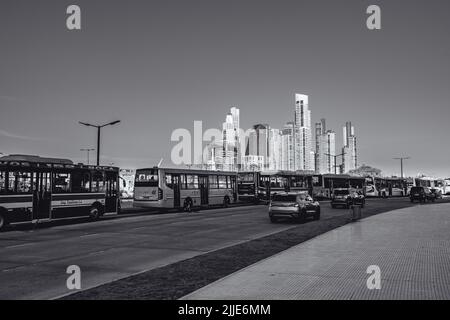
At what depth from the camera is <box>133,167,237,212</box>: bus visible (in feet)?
95.0

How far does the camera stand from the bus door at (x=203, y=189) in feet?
108

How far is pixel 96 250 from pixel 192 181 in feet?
63.5

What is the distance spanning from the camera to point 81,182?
74.6 ft

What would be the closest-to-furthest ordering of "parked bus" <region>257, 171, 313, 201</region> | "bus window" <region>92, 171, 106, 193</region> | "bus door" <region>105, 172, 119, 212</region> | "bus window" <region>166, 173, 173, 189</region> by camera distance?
"bus window" <region>92, 171, 106, 193</region> → "bus door" <region>105, 172, 119, 212</region> → "bus window" <region>166, 173, 173, 189</region> → "parked bus" <region>257, 171, 313, 201</region>

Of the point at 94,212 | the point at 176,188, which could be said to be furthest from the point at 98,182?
the point at 176,188

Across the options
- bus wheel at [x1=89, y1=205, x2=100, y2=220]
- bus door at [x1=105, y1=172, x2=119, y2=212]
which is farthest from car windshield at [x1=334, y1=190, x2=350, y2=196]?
bus wheel at [x1=89, y1=205, x2=100, y2=220]

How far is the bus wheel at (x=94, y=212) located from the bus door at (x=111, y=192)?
863 mm

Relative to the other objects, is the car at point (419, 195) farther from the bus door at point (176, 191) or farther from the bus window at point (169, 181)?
the bus window at point (169, 181)

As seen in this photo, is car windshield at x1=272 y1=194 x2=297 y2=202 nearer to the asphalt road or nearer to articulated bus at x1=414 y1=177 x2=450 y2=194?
the asphalt road

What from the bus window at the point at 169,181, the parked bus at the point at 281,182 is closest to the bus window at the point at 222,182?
the parked bus at the point at 281,182

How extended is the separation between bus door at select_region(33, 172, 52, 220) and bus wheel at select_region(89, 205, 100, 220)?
3.12 metres

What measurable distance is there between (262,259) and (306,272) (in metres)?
2.03

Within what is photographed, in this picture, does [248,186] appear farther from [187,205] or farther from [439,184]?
[439,184]
